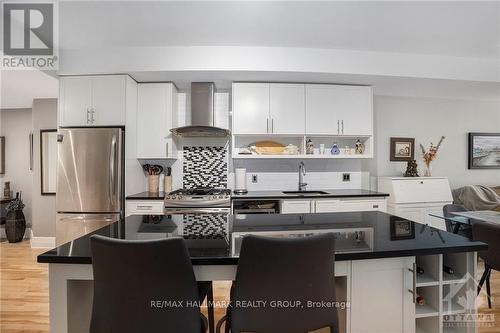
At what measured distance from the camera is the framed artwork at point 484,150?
440 centimetres

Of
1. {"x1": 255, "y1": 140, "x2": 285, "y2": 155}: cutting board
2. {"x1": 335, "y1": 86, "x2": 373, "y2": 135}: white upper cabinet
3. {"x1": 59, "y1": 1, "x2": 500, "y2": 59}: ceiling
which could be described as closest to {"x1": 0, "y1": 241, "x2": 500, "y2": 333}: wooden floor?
{"x1": 255, "y1": 140, "x2": 285, "y2": 155}: cutting board

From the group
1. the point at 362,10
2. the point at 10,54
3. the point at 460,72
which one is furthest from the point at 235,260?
the point at 460,72

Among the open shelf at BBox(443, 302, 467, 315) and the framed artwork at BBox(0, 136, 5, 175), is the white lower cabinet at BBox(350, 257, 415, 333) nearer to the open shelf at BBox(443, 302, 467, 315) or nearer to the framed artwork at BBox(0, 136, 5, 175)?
the open shelf at BBox(443, 302, 467, 315)

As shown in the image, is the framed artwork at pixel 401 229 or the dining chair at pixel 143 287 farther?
the framed artwork at pixel 401 229

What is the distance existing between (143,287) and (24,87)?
13.6ft

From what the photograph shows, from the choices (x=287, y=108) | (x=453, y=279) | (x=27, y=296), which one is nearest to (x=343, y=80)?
(x=287, y=108)

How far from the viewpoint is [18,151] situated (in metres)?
4.91

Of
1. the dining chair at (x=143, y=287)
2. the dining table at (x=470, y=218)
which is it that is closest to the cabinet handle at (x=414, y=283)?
the dining chair at (x=143, y=287)

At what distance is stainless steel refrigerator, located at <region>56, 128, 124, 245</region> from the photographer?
2.99 meters

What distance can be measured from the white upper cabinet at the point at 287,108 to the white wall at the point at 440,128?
4.98ft

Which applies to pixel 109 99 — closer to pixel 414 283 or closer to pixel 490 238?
pixel 414 283

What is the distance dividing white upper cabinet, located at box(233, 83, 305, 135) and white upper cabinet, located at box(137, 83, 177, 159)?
34.4 inches

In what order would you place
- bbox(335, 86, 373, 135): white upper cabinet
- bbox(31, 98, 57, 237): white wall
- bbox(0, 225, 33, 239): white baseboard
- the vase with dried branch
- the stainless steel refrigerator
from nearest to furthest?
1. the stainless steel refrigerator
2. bbox(335, 86, 373, 135): white upper cabinet
3. the vase with dried branch
4. bbox(31, 98, 57, 237): white wall
5. bbox(0, 225, 33, 239): white baseboard

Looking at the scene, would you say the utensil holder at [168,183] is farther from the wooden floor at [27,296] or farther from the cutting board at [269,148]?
the wooden floor at [27,296]
